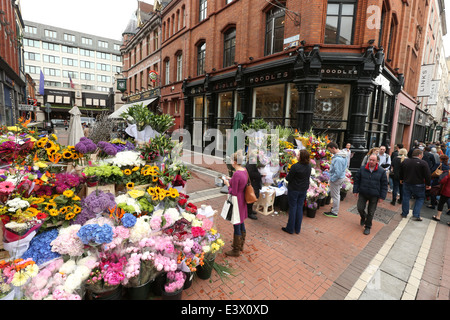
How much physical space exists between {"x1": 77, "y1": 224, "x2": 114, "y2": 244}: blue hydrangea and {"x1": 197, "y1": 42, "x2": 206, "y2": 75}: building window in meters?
16.0

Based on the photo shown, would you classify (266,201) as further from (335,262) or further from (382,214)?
(382,214)

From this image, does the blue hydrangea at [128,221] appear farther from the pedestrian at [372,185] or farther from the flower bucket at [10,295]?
the pedestrian at [372,185]

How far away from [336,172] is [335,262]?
107 inches

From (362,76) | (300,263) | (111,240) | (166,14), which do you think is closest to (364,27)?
(362,76)

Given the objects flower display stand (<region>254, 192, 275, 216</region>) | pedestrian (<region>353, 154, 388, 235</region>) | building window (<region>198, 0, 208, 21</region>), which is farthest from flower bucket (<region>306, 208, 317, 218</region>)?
building window (<region>198, 0, 208, 21</region>)

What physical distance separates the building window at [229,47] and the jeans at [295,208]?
11584 millimetres

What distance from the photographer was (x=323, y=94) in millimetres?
10336

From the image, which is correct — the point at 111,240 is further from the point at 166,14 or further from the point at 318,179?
the point at 166,14

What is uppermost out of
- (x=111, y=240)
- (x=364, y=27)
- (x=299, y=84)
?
(x=364, y=27)

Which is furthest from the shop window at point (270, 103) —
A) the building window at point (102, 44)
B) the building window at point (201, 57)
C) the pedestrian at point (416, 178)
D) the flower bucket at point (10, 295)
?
the building window at point (102, 44)

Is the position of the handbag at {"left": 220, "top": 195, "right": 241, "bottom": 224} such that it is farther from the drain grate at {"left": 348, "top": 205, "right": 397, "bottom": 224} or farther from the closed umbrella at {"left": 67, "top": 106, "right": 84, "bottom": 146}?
the drain grate at {"left": 348, "top": 205, "right": 397, "bottom": 224}

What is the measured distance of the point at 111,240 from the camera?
261 cm

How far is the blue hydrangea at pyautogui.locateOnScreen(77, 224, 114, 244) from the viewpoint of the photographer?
8.25 ft

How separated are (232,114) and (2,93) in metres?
14.9
